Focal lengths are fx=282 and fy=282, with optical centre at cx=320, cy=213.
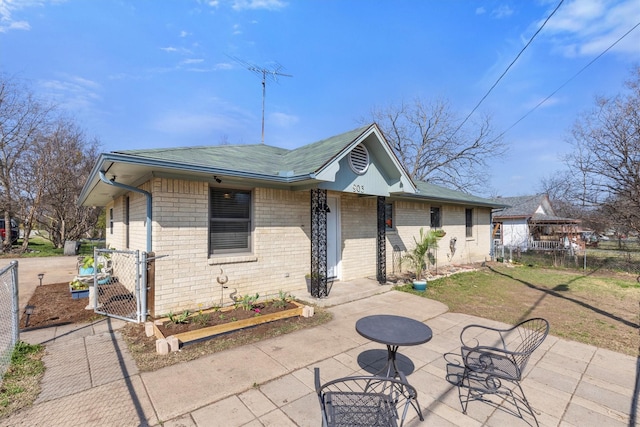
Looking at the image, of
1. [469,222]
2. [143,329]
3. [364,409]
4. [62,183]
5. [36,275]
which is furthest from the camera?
[62,183]

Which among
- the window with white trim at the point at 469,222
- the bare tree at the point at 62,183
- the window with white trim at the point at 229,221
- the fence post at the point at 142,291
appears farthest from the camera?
the bare tree at the point at 62,183

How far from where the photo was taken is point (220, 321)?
16.0ft

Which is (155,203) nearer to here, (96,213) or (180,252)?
(180,252)

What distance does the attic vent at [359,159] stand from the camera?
734 centimetres

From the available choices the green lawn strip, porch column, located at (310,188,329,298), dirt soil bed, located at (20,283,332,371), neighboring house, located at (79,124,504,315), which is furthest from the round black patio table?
the green lawn strip

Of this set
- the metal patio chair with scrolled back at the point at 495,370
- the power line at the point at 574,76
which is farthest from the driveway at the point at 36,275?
the power line at the point at 574,76

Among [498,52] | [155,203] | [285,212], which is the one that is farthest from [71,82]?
[498,52]

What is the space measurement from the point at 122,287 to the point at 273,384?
689 centimetres

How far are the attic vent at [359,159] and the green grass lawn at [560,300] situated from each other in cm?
373

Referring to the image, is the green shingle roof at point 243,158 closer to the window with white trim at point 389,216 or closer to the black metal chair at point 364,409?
the window with white trim at point 389,216

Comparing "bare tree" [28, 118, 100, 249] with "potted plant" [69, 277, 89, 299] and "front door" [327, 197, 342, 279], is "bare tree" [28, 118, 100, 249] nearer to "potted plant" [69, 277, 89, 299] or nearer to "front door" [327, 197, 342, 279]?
"potted plant" [69, 277, 89, 299]

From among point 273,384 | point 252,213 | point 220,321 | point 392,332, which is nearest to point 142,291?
point 220,321

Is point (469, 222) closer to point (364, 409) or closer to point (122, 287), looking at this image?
point (364, 409)

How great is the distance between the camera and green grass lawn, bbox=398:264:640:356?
534 cm
